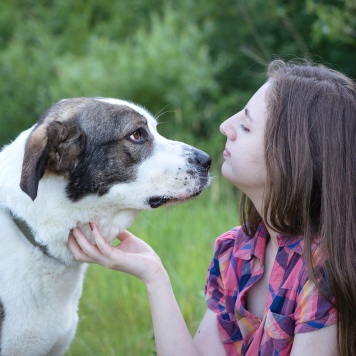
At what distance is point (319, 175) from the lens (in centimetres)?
304

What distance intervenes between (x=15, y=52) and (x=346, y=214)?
8.33m

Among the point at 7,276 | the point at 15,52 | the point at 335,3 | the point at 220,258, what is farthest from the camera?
the point at 15,52

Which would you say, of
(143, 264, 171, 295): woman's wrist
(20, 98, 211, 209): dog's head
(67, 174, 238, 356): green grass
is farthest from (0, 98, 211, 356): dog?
(67, 174, 238, 356): green grass

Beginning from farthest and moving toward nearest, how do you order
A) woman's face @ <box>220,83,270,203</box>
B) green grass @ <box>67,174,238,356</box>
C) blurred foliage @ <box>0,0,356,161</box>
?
blurred foliage @ <box>0,0,356,161</box> < green grass @ <box>67,174,238,356</box> < woman's face @ <box>220,83,270,203</box>

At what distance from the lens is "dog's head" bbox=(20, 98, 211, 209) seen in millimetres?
3160

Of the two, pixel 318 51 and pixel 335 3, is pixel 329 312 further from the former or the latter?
pixel 318 51

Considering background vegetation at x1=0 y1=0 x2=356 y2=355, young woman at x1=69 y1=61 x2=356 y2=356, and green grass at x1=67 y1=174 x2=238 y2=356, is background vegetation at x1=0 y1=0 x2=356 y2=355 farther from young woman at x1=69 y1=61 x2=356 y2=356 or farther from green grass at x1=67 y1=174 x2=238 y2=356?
young woman at x1=69 y1=61 x2=356 y2=356

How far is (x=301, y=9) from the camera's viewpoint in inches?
360

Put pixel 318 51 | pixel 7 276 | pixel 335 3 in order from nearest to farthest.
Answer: pixel 7 276, pixel 335 3, pixel 318 51

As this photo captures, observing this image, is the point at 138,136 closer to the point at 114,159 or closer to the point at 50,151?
the point at 114,159

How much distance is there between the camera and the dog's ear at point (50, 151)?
2.93m

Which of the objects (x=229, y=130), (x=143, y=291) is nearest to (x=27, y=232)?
(x=229, y=130)

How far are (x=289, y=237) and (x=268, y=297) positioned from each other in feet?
0.82

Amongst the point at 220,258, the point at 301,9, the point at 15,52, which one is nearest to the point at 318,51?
the point at 301,9
